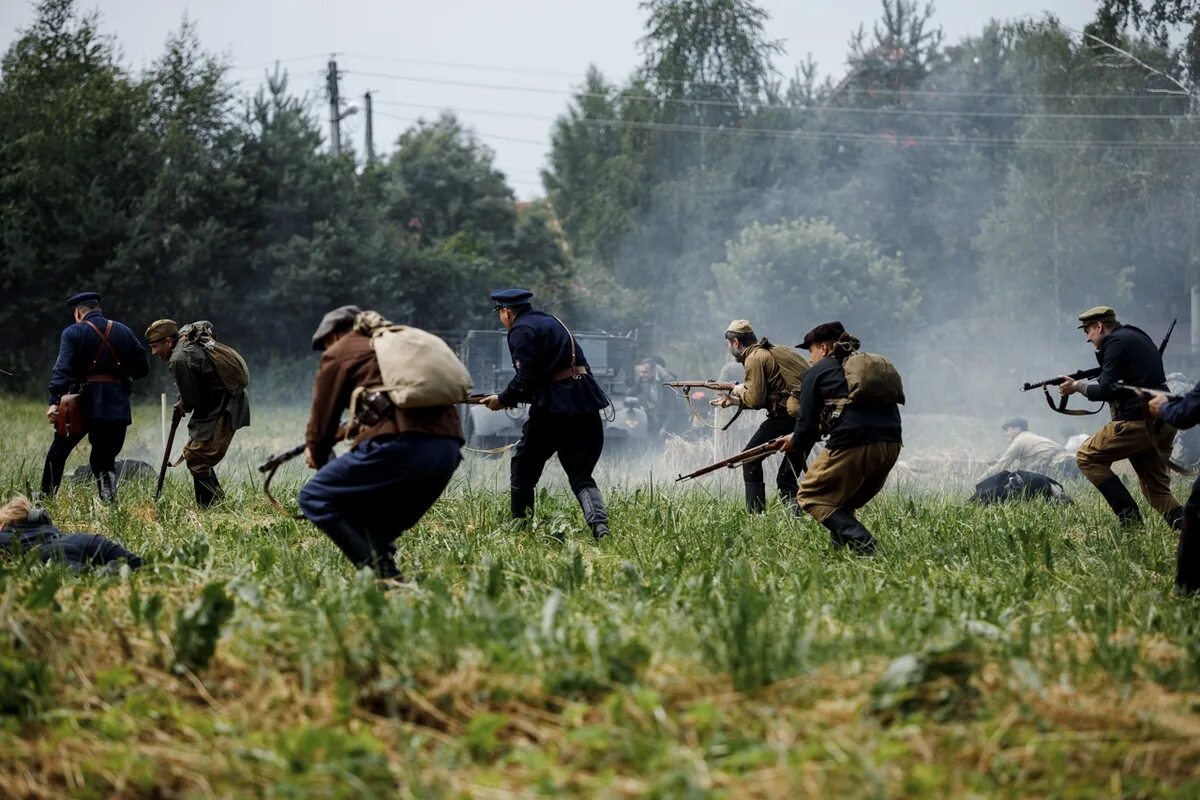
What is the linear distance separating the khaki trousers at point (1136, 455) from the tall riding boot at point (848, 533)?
2.34 m

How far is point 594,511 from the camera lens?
851cm

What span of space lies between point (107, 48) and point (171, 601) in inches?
925

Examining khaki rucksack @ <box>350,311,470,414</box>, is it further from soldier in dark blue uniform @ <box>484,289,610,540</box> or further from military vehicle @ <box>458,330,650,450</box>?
military vehicle @ <box>458,330,650,450</box>

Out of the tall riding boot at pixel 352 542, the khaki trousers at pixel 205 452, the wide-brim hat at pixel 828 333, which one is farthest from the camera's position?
the khaki trousers at pixel 205 452

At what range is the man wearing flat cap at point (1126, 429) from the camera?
912 centimetres

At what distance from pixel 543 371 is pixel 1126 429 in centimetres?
397

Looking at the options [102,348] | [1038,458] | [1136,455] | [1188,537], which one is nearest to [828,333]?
[1136,455]

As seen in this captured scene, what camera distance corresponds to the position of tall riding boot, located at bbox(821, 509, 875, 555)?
25.4 ft

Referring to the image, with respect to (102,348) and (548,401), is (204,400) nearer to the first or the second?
(102,348)

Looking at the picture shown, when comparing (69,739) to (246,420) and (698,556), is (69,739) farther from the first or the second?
(246,420)

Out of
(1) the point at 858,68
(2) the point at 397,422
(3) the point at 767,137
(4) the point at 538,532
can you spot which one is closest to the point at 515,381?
(4) the point at 538,532

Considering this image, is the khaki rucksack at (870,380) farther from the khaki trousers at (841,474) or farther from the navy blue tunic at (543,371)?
the navy blue tunic at (543,371)

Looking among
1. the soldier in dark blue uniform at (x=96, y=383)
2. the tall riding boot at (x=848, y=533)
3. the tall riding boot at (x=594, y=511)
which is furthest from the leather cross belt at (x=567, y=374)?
the soldier in dark blue uniform at (x=96, y=383)

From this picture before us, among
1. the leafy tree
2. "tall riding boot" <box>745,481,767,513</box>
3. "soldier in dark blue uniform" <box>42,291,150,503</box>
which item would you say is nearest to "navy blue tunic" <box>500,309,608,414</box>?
"tall riding boot" <box>745,481,767,513</box>
